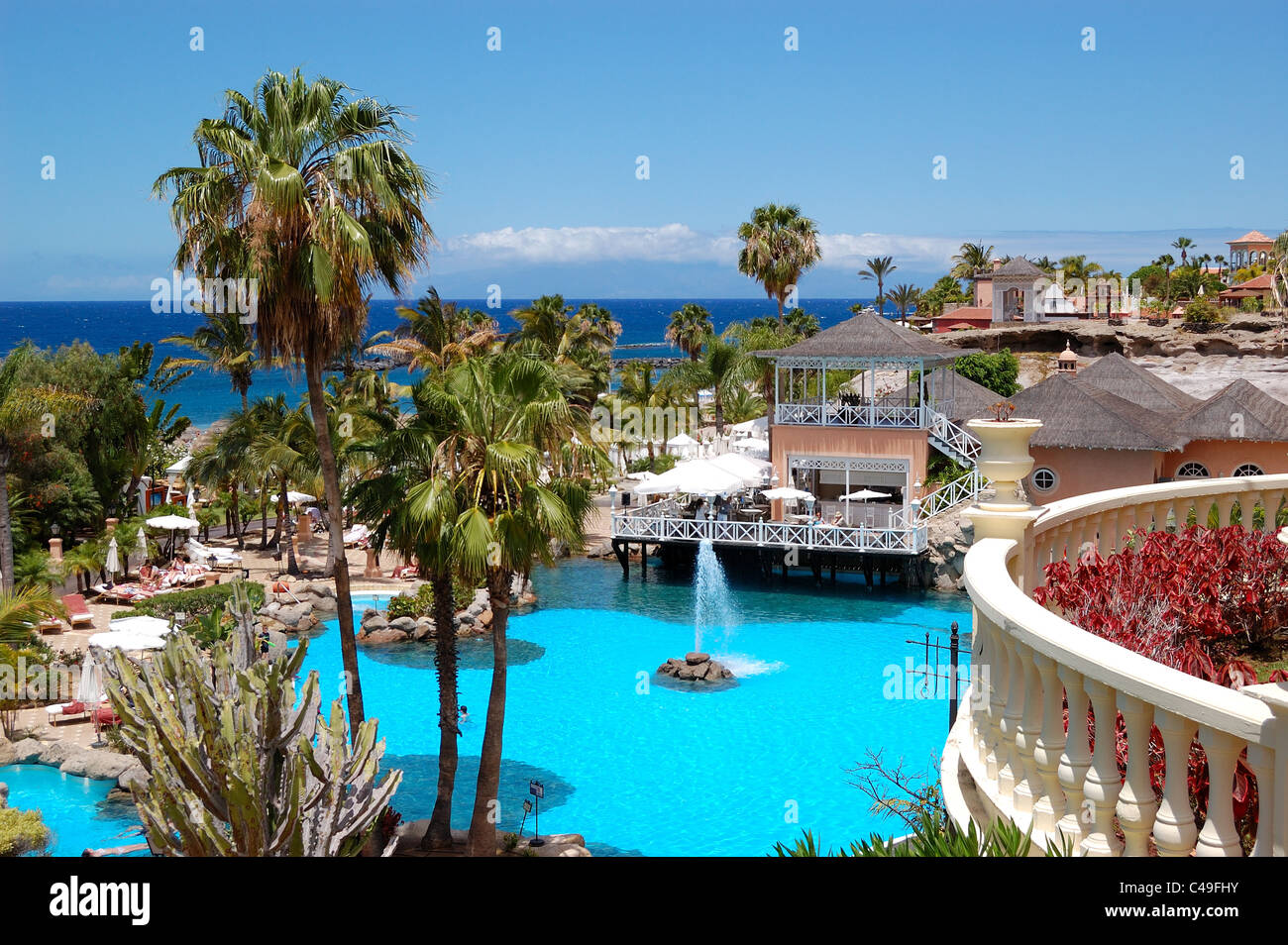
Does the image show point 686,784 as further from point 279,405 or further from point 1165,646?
point 279,405

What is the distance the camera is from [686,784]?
1772 centimetres

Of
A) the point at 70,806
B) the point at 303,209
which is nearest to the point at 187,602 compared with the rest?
the point at 70,806

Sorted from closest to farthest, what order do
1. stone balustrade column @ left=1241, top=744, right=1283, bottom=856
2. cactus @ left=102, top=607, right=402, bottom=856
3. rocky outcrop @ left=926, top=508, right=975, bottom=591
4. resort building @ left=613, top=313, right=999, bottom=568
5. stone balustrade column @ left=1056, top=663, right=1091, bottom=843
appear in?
stone balustrade column @ left=1241, top=744, right=1283, bottom=856
stone balustrade column @ left=1056, top=663, right=1091, bottom=843
cactus @ left=102, top=607, right=402, bottom=856
rocky outcrop @ left=926, top=508, right=975, bottom=591
resort building @ left=613, top=313, right=999, bottom=568

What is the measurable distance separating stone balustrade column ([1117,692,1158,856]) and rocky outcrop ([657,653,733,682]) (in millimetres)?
19384

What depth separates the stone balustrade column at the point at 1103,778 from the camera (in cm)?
365

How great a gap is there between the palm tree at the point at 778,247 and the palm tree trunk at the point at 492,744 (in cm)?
3172

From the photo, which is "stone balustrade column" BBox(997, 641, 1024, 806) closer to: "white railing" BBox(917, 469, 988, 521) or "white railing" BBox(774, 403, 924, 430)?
"white railing" BBox(917, 469, 988, 521)

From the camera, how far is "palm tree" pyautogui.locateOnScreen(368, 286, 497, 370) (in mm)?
31984

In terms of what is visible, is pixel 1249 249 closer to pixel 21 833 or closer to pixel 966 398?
pixel 966 398

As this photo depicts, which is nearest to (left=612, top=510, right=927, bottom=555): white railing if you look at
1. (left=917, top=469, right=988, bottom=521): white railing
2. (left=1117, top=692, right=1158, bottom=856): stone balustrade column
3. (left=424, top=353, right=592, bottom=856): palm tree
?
(left=917, top=469, right=988, bottom=521): white railing

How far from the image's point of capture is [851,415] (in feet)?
110

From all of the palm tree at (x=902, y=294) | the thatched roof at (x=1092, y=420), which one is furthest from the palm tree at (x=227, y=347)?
the palm tree at (x=902, y=294)

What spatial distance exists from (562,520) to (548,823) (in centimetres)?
596
